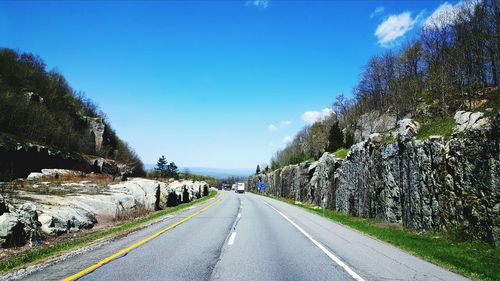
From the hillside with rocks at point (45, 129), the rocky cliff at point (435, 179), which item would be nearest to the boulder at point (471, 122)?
the rocky cliff at point (435, 179)

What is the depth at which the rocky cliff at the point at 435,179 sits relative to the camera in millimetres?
13406

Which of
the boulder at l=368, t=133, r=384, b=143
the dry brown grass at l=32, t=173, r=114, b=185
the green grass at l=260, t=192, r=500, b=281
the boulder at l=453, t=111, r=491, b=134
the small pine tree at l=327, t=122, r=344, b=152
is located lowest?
the green grass at l=260, t=192, r=500, b=281

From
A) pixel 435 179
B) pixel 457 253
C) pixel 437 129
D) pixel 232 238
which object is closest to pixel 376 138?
pixel 437 129

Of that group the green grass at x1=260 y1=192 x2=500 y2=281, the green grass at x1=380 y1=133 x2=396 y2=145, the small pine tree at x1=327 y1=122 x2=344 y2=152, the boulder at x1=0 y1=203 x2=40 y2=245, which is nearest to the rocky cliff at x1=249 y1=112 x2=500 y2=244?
the green grass at x1=380 y1=133 x2=396 y2=145

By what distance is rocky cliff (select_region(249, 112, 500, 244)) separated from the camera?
13.4 metres

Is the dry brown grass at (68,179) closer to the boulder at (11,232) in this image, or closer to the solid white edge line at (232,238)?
the boulder at (11,232)

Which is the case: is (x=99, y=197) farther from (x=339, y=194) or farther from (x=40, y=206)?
(x=339, y=194)

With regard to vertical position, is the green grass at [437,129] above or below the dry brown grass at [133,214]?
above

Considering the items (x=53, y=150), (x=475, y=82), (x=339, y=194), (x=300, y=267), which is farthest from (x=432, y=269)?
(x=53, y=150)

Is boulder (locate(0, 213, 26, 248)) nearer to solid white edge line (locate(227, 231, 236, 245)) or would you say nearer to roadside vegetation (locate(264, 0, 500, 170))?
solid white edge line (locate(227, 231, 236, 245))

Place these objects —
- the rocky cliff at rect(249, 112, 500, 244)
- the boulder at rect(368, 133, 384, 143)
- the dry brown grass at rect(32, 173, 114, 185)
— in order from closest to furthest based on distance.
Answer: the rocky cliff at rect(249, 112, 500, 244) < the boulder at rect(368, 133, 384, 143) < the dry brown grass at rect(32, 173, 114, 185)

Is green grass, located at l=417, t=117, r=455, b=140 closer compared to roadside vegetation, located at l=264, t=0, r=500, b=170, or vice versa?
green grass, located at l=417, t=117, r=455, b=140

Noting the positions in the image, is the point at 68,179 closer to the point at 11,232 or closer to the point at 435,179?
the point at 11,232

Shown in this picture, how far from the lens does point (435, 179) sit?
1706 centimetres
